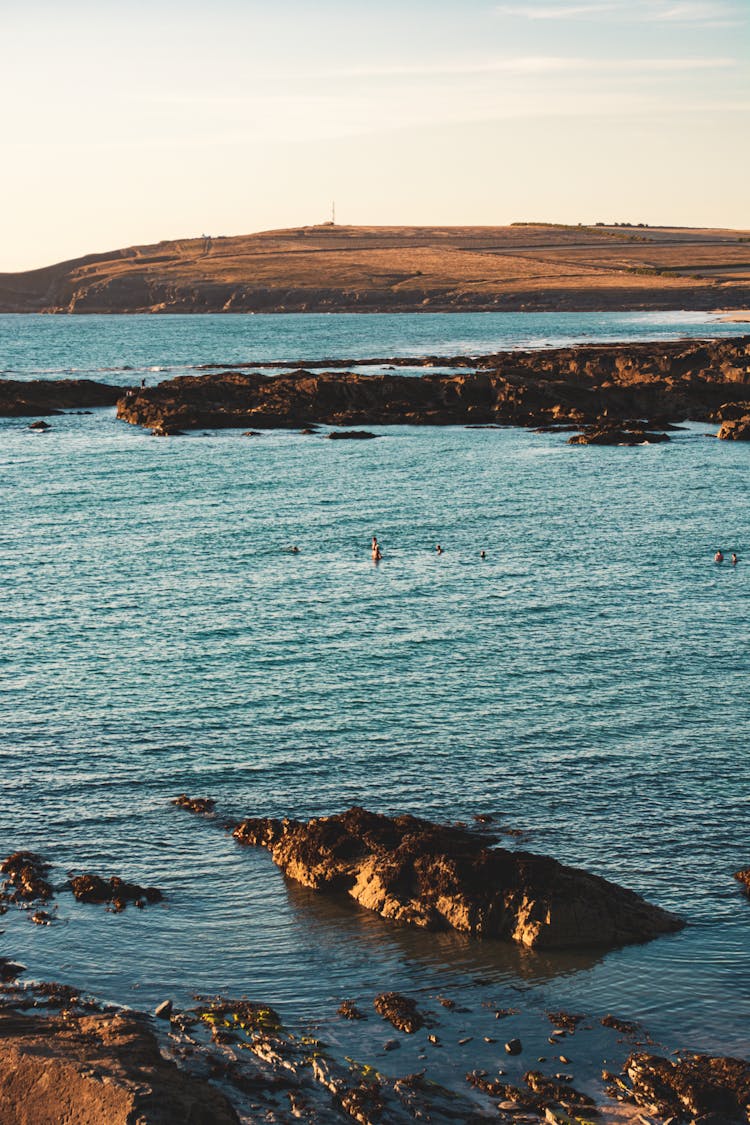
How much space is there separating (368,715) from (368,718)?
23 centimetres

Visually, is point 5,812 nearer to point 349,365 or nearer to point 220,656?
point 220,656

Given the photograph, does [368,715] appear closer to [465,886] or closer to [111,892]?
[111,892]

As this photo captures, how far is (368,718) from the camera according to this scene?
119 ft

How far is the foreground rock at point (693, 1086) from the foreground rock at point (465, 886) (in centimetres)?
423

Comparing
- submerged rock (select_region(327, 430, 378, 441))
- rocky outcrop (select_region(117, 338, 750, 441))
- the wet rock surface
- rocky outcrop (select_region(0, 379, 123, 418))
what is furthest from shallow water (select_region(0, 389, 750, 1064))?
rocky outcrop (select_region(0, 379, 123, 418))

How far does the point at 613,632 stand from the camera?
44656mm

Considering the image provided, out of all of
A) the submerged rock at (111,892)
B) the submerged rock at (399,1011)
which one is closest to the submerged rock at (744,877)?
the submerged rock at (399,1011)

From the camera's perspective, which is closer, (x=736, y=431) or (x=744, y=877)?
(x=744, y=877)

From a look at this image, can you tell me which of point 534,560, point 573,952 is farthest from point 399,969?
point 534,560

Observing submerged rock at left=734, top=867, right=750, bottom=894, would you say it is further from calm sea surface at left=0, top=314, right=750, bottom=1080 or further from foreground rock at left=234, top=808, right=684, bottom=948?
foreground rock at left=234, top=808, right=684, bottom=948

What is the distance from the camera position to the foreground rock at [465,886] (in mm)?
23891

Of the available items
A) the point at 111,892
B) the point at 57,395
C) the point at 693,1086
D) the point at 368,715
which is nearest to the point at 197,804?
the point at 111,892

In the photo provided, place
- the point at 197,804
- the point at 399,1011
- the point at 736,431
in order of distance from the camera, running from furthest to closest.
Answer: the point at 736,431 → the point at 197,804 → the point at 399,1011

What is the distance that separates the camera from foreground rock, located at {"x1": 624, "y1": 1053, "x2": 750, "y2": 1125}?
18375mm
